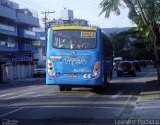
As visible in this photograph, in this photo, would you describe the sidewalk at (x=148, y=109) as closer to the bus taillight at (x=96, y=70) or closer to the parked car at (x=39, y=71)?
the bus taillight at (x=96, y=70)

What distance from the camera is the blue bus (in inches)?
929

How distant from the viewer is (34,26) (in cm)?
9194

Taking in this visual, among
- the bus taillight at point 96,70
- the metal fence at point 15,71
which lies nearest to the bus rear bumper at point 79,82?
the bus taillight at point 96,70

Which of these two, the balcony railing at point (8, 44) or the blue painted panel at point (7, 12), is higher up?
the blue painted panel at point (7, 12)

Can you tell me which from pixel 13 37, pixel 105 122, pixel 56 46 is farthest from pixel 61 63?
pixel 13 37

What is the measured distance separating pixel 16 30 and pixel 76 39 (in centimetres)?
5609

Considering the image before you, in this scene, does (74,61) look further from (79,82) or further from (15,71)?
(15,71)

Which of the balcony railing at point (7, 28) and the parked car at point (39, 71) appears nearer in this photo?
the parked car at point (39, 71)

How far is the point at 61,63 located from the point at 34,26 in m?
68.9

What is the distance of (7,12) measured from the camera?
73.6m

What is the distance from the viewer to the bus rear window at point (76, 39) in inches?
936

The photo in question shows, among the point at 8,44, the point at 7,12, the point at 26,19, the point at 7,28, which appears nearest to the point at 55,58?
the point at 7,28

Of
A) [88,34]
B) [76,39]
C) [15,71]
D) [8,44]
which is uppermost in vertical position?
[8,44]

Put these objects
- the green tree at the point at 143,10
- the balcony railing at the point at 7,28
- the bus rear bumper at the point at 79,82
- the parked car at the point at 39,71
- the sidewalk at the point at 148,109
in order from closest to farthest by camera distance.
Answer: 1. the sidewalk at the point at 148,109
2. the bus rear bumper at the point at 79,82
3. the green tree at the point at 143,10
4. the parked car at the point at 39,71
5. the balcony railing at the point at 7,28
